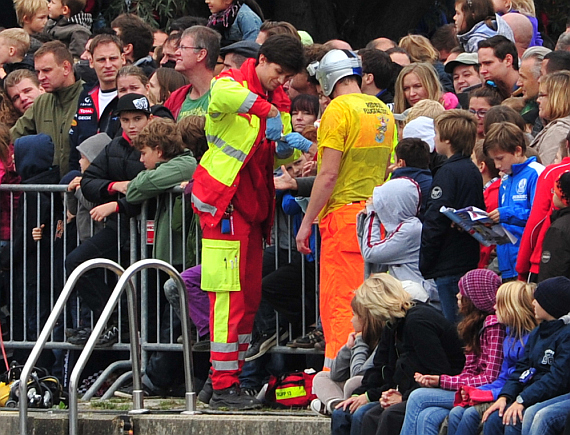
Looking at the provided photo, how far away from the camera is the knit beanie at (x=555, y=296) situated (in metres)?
6.70

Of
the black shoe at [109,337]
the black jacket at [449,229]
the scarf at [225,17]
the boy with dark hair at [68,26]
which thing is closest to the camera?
the black jacket at [449,229]

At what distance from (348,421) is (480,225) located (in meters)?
1.38

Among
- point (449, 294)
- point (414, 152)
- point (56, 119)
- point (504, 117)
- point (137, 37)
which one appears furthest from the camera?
point (137, 37)

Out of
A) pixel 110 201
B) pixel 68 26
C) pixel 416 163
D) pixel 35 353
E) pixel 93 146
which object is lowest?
pixel 35 353

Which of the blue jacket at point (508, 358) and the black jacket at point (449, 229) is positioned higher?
the black jacket at point (449, 229)

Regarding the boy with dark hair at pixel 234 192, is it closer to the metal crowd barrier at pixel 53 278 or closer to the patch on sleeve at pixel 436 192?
the metal crowd barrier at pixel 53 278

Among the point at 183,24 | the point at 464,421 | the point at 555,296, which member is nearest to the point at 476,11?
the point at 183,24

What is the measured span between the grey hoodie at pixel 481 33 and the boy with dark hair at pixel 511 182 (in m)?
3.17

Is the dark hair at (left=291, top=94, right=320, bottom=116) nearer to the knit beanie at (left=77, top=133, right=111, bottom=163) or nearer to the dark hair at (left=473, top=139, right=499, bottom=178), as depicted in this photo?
the knit beanie at (left=77, top=133, right=111, bottom=163)

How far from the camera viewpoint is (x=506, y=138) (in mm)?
7875

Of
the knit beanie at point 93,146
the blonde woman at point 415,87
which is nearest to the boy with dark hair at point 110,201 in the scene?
the knit beanie at point 93,146

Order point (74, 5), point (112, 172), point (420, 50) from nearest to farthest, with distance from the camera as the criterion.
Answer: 1. point (112, 172)
2. point (420, 50)
3. point (74, 5)

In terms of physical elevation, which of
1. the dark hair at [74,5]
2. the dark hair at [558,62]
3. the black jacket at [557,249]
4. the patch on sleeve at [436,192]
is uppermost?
the dark hair at [74,5]

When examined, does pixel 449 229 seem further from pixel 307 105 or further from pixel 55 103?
pixel 55 103
